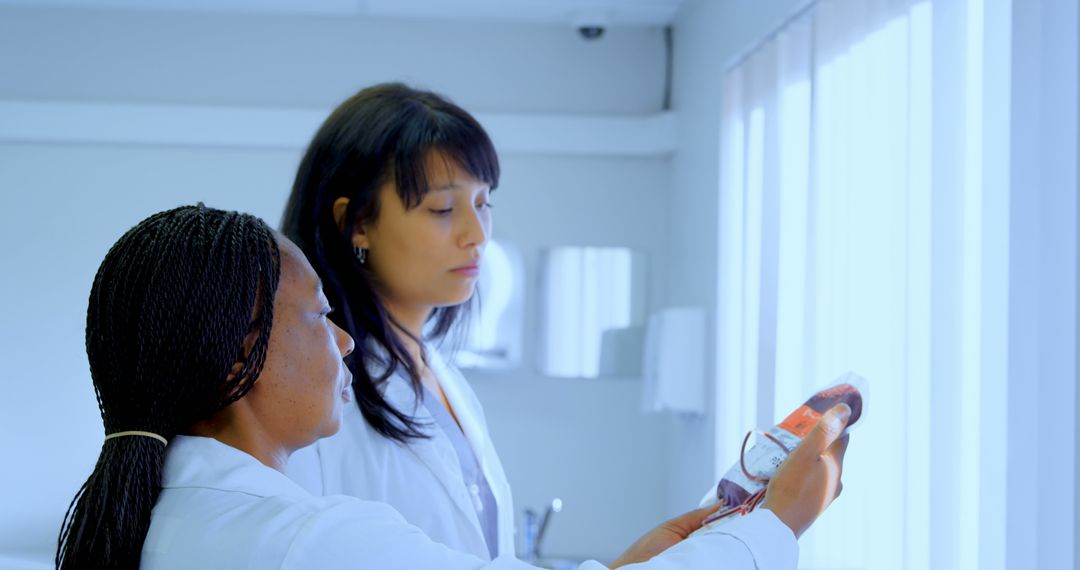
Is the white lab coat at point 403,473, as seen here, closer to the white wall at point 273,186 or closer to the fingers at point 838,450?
the fingers at point 838,450

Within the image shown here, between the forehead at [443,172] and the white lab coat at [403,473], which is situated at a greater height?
the forehead at [443,172]

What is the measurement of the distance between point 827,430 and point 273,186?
2.53 metres

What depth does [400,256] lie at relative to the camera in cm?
136

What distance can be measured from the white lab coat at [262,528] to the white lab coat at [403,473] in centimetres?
34

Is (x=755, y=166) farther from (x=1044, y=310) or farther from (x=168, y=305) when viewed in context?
(x=168, y=305)

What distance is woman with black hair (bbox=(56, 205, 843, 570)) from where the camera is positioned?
0.78 m

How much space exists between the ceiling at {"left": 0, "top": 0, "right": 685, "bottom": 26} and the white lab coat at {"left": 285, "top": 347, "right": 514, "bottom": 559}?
1963 mm

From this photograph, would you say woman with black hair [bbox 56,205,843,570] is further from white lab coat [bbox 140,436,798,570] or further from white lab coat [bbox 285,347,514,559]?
white lab coat [bbox 285,347,514,559]

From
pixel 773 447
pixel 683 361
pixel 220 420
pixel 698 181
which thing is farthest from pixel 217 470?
pixel 698 181

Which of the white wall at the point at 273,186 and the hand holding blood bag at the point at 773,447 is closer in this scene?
the hand holding blood bag at the point at 773,447

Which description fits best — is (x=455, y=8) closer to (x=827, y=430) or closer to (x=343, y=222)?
(x=343, y=222)

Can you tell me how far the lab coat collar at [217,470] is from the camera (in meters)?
0.83

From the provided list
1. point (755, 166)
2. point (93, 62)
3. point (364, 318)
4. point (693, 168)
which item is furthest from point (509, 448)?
point (364, 318)

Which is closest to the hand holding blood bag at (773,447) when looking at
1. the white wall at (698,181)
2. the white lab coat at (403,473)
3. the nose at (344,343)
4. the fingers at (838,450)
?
the fingers at (838,450)
